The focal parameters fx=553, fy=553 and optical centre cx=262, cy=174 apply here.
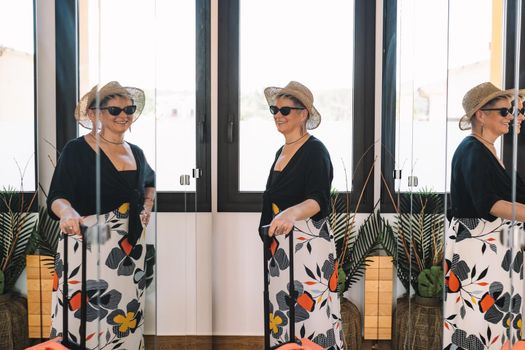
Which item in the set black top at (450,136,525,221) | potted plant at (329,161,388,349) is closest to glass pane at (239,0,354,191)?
potted plant at (329,161,388,349)

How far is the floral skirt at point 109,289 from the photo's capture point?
1135 mm

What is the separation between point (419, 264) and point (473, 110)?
29.9 inches

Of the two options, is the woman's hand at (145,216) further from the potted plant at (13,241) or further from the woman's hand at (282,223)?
the woman's hand at (282,223)

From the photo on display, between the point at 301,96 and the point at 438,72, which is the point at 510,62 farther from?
the point at 301,96

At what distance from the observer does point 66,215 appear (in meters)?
1.11

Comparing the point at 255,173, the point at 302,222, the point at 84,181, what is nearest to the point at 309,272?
the point at 302,222

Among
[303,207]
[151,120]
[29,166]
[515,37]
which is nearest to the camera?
[29,166]

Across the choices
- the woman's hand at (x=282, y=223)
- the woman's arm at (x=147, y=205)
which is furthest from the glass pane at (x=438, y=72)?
the woman's arm at (x=147, y=205)

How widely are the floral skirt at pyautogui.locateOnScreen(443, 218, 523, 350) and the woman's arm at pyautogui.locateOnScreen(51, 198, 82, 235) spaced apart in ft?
3.47

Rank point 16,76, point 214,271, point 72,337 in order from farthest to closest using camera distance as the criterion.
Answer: point 214,271 → point 72,337 → point 16,76

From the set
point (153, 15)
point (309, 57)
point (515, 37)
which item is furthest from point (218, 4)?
point (515, 37)

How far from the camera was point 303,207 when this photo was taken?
2176 mm

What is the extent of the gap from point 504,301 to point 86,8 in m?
1.25

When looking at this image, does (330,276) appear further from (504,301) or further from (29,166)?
(29,166)
